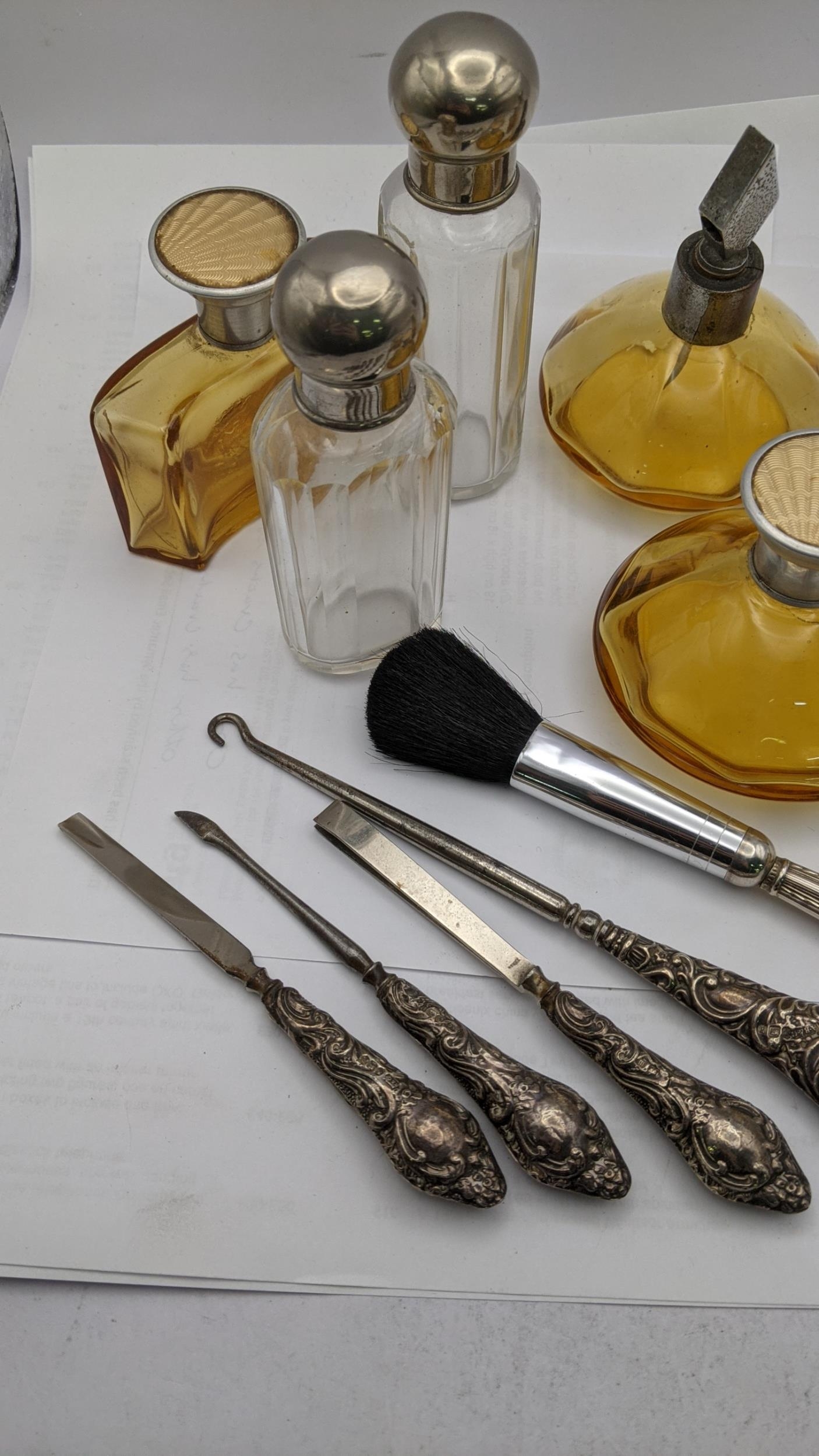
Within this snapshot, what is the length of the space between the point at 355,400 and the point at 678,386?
13.5 inches

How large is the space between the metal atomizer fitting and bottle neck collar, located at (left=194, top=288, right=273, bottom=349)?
0.30 m

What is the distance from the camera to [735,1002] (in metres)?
0.81

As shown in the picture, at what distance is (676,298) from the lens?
96 centimetres

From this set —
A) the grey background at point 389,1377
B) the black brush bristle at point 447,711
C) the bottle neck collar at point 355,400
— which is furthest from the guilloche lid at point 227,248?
the grey background at point 389,1377

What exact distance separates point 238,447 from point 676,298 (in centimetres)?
35

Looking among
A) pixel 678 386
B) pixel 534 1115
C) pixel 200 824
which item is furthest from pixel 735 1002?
pixel 678 386

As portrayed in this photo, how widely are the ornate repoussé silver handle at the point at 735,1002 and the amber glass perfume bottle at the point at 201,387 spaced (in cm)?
45

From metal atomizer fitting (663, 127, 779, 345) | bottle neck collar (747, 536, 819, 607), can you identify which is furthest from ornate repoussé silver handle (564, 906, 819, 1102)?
metal atomizer fitting (663, 127, 779, 345)

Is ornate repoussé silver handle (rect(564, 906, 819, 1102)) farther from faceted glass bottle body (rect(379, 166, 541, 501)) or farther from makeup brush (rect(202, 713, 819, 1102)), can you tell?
faceted glass bottle body (rect(379, 166, 541, 501))

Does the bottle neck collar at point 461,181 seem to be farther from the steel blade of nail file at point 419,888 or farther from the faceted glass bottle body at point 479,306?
the steel blade of nail file at point 419,888

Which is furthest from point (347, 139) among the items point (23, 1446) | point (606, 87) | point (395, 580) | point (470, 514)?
point (23, 1446)

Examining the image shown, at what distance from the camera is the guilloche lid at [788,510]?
787mm

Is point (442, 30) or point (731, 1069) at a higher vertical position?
point (442, 30)

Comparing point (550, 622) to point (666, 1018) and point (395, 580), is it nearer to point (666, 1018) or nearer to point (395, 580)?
point (395, 580)
